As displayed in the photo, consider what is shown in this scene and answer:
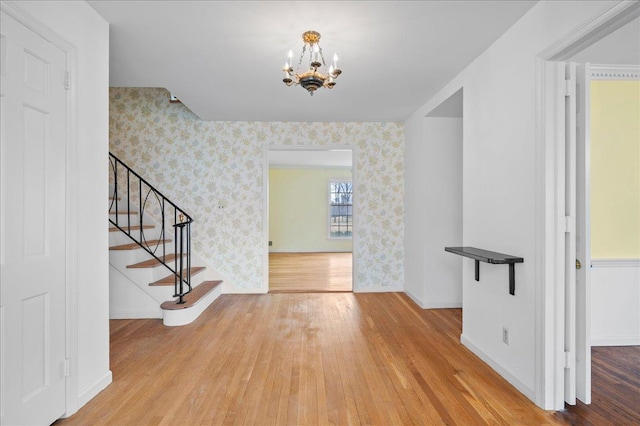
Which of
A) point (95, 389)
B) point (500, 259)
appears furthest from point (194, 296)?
point (500, 259)

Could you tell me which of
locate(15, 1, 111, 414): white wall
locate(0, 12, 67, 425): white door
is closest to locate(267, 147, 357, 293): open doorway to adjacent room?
locate(15, 1, 111, 414): white wall

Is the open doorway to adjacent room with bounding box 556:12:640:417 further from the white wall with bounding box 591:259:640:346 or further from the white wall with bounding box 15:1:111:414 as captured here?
the white wall with bounding box 15:1:111:414

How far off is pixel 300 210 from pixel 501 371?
26.4 feet

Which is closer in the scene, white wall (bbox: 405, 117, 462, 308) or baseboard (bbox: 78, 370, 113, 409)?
baseboard (bbox: 78, 370, 113, 409)

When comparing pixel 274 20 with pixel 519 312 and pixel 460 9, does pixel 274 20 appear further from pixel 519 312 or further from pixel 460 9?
pixel 519 312

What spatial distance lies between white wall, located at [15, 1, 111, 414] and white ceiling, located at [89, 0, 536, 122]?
0.84ft

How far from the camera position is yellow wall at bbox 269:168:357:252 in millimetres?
10086

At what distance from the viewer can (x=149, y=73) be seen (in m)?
3.24

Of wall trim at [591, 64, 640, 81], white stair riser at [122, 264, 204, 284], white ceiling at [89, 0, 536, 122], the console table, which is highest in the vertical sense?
white ceiling at [89, 0, 536, 122]

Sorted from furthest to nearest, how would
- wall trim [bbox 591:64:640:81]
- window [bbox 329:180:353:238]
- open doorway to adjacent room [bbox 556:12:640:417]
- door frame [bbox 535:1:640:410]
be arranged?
window [bbox 329:180:353:238]
open doorway to adjacent room [bbox 556:12:640:417]
wall trim [bbox 591:64:640:81]
door frame [bbox 535:1:640:410]

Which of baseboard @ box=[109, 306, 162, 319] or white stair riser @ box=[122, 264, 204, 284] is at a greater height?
white stair riser @ box=[122, 264, 204, 284]

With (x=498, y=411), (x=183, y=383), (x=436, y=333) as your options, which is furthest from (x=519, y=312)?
(x=183, y=383)

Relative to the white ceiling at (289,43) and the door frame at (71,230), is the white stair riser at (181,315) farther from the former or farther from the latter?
the white ceiling at (289,43)

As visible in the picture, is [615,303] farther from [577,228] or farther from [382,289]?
[382,289]
